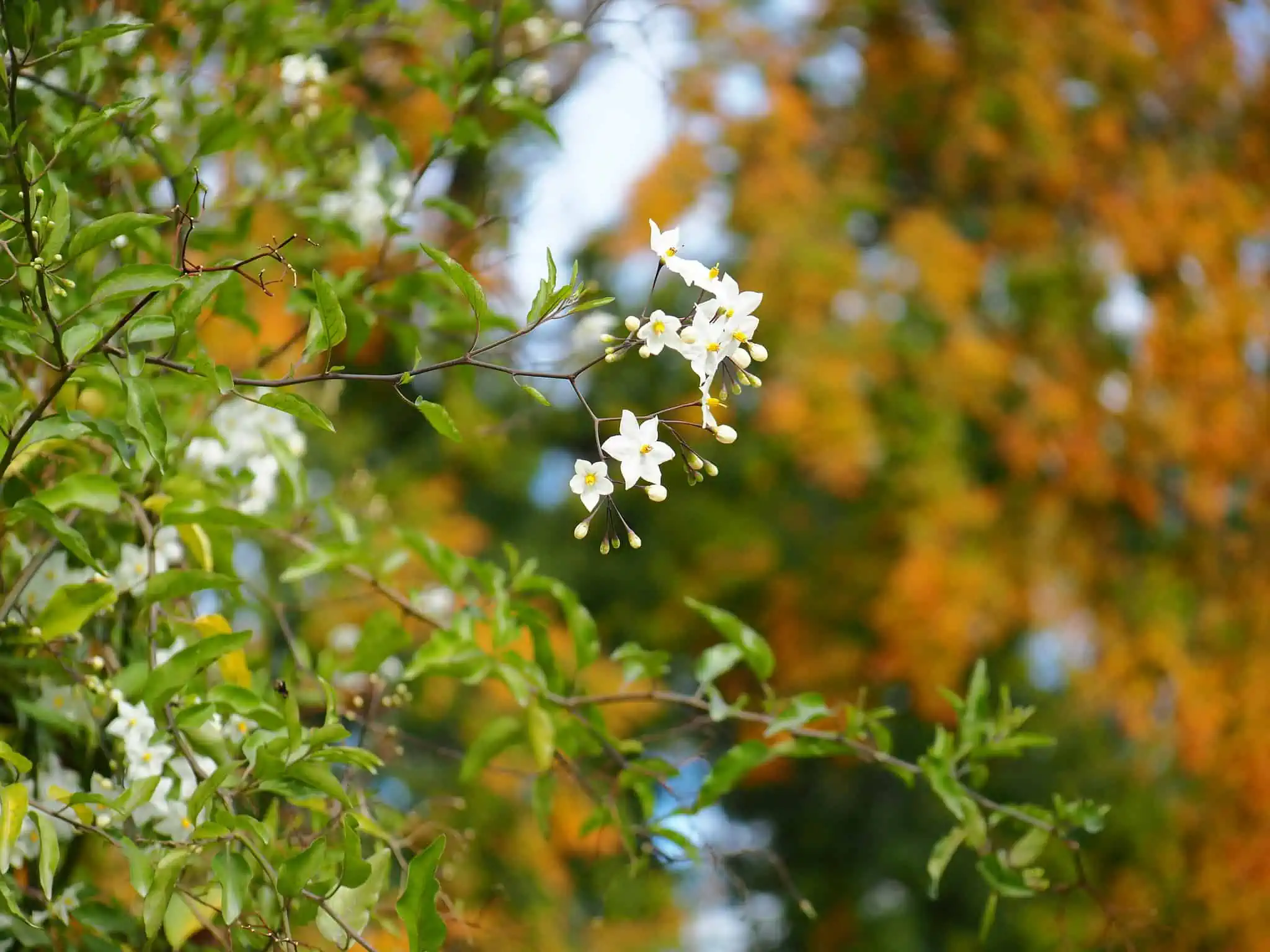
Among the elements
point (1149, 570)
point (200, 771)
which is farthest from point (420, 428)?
point (200, 771)

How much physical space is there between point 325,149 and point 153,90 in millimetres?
219

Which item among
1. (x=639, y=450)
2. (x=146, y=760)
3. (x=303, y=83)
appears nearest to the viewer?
(x=639, y=450)

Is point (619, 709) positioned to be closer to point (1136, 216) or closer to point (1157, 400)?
point (1157, 400)

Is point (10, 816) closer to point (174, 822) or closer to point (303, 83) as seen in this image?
point (174, 822)

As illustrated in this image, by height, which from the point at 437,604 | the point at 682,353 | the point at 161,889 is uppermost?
the point at 682,353

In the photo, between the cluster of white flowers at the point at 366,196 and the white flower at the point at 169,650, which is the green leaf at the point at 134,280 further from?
the cluster of white flowers at the point at 366,196

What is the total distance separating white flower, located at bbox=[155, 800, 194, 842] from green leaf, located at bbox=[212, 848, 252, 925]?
113 mm

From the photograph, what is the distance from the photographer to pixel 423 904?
2.47ft

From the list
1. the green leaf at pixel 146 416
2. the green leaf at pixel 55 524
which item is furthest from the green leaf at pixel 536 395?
the green leaf at pixel 55 524

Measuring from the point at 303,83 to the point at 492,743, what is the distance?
2.53 feet

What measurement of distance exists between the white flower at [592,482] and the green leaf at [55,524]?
0.33 m

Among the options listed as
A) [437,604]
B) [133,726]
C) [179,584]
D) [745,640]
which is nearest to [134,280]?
[179,584]

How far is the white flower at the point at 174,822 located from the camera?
2.98 feet

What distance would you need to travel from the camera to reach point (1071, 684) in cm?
437
